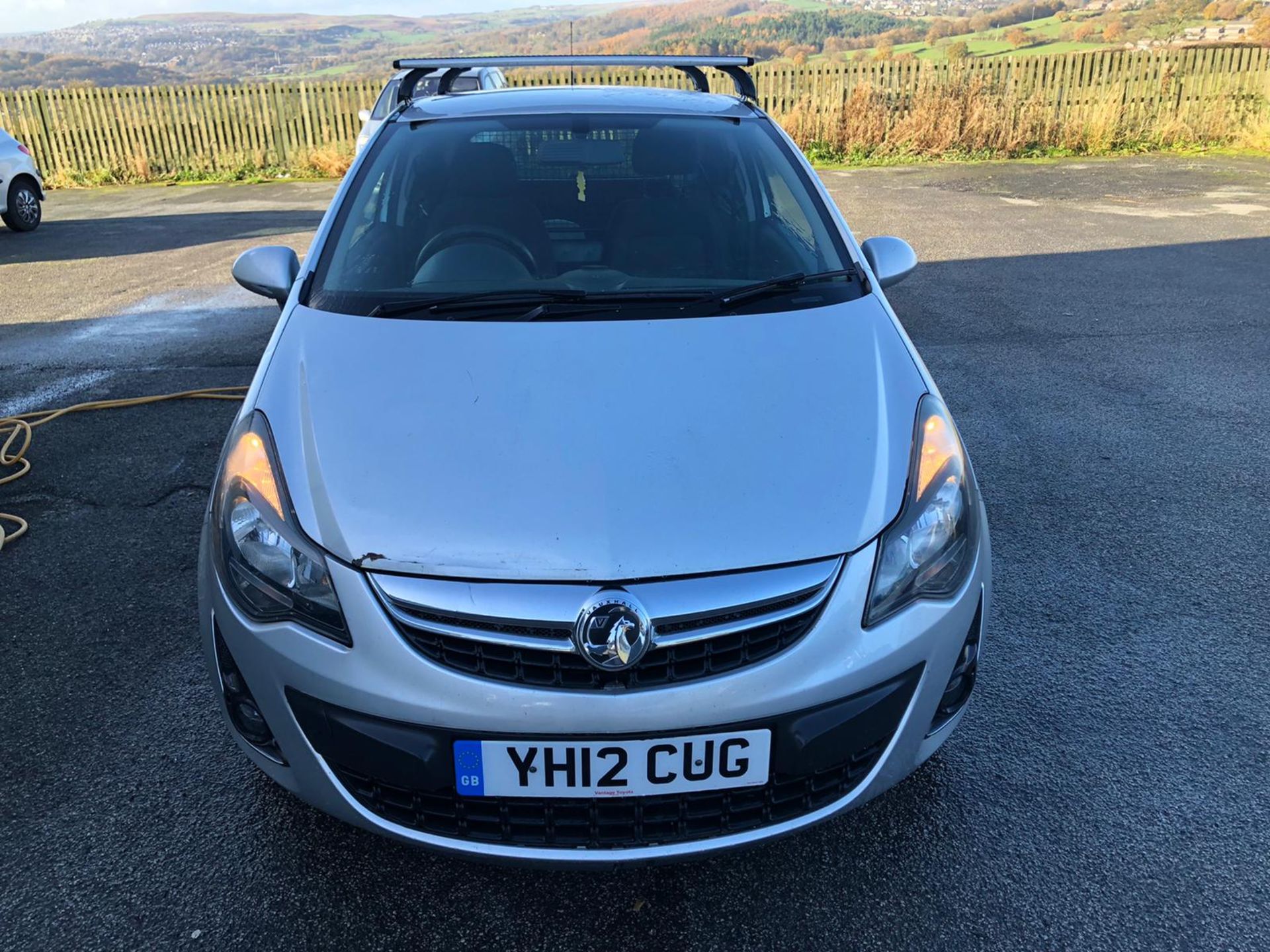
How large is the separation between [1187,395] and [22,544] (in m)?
5.18

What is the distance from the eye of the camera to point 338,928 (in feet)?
6.37

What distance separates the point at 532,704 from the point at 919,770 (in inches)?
44.0

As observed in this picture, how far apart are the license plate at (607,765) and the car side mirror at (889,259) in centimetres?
169

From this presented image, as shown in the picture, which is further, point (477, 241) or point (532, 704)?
point (477, 241)

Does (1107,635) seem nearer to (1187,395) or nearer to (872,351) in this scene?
(872,351)

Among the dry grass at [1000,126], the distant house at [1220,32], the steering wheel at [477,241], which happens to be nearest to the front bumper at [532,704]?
the steering wheel at [477,241]

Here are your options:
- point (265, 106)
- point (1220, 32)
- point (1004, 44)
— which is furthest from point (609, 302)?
point (1220, 32)

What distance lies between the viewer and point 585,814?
5.83ft

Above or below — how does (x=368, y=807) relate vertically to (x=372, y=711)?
below

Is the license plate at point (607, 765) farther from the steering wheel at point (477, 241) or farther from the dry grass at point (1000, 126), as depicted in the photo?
the dry grass at point (1000, 126)

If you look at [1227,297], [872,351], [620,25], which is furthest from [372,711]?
[620,25]

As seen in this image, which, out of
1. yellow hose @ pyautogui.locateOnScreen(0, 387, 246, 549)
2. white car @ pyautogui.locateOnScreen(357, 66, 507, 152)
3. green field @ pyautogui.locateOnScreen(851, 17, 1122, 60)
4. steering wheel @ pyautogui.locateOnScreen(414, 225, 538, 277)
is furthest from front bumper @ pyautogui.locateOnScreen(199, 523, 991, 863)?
green field @ pyautogui.locateOnScreen(851, 17, 1122, 60)

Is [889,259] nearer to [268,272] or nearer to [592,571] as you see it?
[592,571]

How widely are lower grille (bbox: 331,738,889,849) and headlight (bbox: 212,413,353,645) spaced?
31 centimetres
